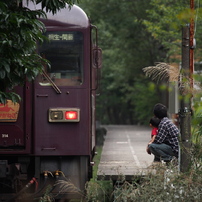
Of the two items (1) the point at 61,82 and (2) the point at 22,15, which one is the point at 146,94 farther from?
(2) the point at 22,15

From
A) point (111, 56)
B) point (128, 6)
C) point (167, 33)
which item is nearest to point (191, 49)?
point (167, 33)

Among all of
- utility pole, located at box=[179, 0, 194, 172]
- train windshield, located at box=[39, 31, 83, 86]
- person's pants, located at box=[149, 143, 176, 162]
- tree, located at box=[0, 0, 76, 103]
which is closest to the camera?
tree, located at box=[0, 0, 76, 103]

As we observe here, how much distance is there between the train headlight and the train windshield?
0.39m

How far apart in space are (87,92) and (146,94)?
31.3m

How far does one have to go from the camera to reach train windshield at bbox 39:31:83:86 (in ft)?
31.7

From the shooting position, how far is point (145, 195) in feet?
22.9

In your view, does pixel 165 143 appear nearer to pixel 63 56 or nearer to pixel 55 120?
pixel 55 120

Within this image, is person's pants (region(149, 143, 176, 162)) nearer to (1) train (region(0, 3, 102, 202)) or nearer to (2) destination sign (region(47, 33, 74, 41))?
(1) train (region(0, 3, 102, 202))

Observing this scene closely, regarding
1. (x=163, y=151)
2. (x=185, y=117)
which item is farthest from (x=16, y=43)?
(x=163, y=151)

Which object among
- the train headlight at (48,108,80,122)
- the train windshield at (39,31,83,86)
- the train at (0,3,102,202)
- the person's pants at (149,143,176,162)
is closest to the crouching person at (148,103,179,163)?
the person's pants at (149,143,176,162)

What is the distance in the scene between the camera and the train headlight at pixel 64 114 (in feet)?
31.4

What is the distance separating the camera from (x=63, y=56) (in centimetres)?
970

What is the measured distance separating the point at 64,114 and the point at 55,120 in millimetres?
157

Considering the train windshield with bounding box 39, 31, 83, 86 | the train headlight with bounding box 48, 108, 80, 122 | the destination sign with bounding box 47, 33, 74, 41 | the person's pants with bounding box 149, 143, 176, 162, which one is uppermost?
the destination sign with bounding box 47, 33, 74, 41
